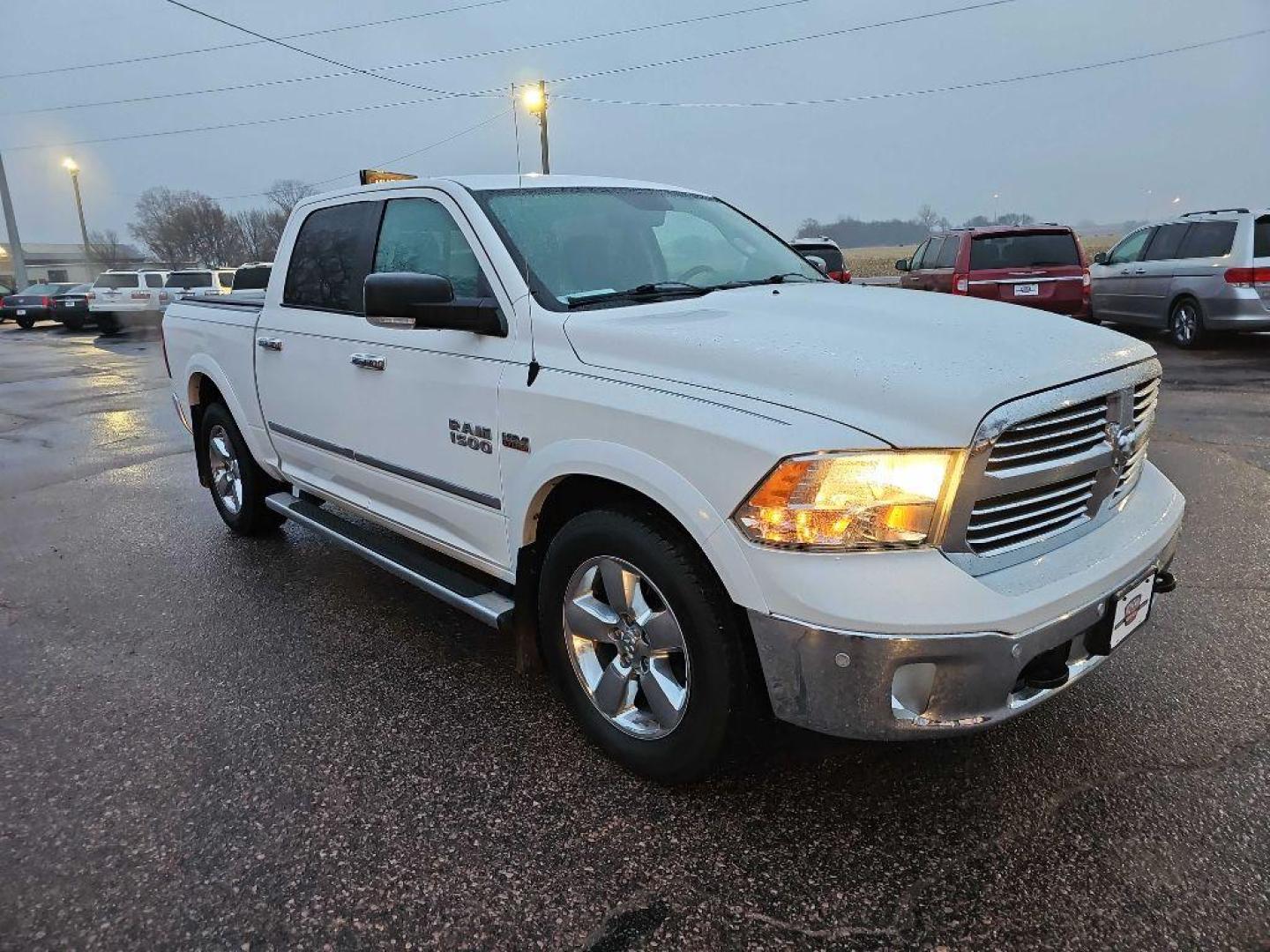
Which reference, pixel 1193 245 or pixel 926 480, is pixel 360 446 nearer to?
pixel 926 480

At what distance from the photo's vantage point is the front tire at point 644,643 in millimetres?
2363

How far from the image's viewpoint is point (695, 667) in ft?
7.89

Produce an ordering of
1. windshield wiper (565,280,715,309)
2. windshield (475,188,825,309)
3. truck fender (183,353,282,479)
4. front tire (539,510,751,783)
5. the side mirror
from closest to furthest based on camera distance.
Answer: front tire (539,510,751,783) < the side mirror < windshield wiper (565,280,715,309) < windshield (475,188,825,309) < truck fender (183,353,282,479)

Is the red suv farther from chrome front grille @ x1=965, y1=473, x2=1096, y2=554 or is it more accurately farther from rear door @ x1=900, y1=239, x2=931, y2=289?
chrome front grille @ x1=965, y1=473, x2=1096, y2=554

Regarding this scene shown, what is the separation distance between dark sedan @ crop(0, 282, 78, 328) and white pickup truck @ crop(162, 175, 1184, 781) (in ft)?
91.7

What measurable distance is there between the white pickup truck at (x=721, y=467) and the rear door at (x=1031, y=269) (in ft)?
29.1

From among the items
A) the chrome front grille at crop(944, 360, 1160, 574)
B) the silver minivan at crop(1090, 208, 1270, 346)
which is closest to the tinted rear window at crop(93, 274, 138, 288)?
the silver minivan at crop(1090, 208, 1270, 346)

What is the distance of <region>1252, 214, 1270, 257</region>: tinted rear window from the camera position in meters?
10.9

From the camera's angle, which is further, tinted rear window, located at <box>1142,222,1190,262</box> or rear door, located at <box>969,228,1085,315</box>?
tinted rear window, located at <box>1142,222,1190,262</box>

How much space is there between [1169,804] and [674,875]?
1457mm

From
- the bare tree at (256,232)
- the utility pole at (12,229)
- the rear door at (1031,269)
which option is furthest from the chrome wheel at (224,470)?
the bare tree at (256,232)

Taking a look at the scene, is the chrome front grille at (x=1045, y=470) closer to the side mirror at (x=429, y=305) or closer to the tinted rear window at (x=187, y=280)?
the side mirror at (x=429, y=305)

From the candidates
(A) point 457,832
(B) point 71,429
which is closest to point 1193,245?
(A) point 457,832

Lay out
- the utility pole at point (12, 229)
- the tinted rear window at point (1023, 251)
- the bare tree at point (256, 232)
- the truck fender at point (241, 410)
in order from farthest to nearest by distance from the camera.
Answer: the bare tree at point (256, 232)
the utility pole at point (12, 229)
the tinted rear window at point (1023, 251)
the truck fender at point (241, 410)
